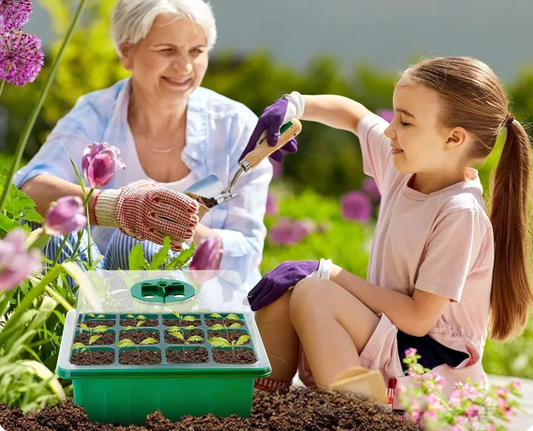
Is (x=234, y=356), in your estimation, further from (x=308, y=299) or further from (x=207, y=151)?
(x=207, y=151)

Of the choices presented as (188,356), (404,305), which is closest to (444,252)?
(404,305)

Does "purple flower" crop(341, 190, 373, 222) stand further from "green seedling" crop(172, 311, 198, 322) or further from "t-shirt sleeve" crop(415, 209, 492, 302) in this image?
"green seedling" crop(172, 311, 198, 322)

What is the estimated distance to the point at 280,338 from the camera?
1713 mm

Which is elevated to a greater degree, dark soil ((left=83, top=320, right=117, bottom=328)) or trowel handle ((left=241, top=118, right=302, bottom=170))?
trowel handle ((left=241, top=118, right=302, bottom=170))

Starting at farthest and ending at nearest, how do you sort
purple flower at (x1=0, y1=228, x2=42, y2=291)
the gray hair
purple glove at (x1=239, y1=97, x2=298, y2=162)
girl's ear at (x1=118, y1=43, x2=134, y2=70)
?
girl's ear at (x1=118, y1=43, x2=134, y2=70) → the gray hair → purple glove at (x1=239, y1=97, x2=298, y2=162) → purple flower at (x1=0, y1=228, x2=42, y2=291)

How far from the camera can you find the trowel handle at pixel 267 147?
5.96 ft

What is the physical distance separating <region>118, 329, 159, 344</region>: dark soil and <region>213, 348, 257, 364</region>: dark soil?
0.42ft

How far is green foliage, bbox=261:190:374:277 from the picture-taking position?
12.5ft

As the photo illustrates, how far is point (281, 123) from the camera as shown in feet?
5.99

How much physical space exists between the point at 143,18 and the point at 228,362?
137cm

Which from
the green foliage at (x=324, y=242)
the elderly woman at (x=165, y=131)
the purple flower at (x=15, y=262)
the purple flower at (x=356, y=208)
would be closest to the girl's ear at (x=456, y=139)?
the elderly woman at (x=165, y=131)

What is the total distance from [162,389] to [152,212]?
0.56m

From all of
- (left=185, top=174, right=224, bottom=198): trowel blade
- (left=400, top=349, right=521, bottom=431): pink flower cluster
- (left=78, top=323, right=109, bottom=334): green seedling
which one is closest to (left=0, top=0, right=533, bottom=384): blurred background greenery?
(left=185, top=174, right=224, bottom=198): trowel blade

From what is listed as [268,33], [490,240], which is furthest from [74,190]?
[268,33]
